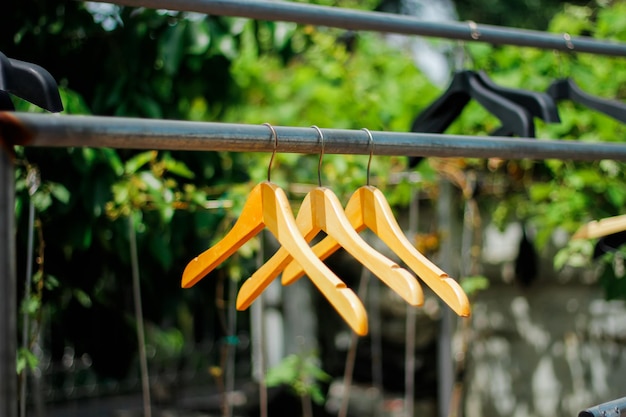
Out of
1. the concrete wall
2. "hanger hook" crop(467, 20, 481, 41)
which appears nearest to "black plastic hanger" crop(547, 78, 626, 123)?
"hanger hook" crop(467, 20, 481, 41)

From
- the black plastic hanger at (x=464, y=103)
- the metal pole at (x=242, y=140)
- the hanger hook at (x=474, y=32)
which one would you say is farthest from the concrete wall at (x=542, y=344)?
the metal pole at (x=242, y=140)

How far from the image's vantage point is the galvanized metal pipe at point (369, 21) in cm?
124

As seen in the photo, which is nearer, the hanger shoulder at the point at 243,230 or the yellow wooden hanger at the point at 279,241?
the yellow wooden hanger at the point at 279,241

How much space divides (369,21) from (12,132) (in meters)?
0.84

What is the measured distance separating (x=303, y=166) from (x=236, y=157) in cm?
26

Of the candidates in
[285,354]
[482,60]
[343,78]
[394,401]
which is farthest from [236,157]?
[394,401]

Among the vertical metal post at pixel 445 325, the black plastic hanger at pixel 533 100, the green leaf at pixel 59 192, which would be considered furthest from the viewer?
the vertical metal post at pixel 445 325

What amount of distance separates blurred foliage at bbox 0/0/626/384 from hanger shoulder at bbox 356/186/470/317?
2.88 feet

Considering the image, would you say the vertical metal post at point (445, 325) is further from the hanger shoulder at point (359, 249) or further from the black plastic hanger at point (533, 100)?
the hanger shoulder at point (359, 249)

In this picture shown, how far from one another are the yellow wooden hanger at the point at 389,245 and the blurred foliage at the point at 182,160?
0.87 metres

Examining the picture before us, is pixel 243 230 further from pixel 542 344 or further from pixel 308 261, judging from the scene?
pixel 542 344

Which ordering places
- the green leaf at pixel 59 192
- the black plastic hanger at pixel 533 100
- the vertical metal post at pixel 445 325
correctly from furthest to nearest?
the vertical metal post at pixel 445 325 → the green leaf at pixel 59 192 → the black plastic hanger at pixel 533 100

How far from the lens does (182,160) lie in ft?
7.18

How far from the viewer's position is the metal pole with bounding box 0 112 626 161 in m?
0.69
